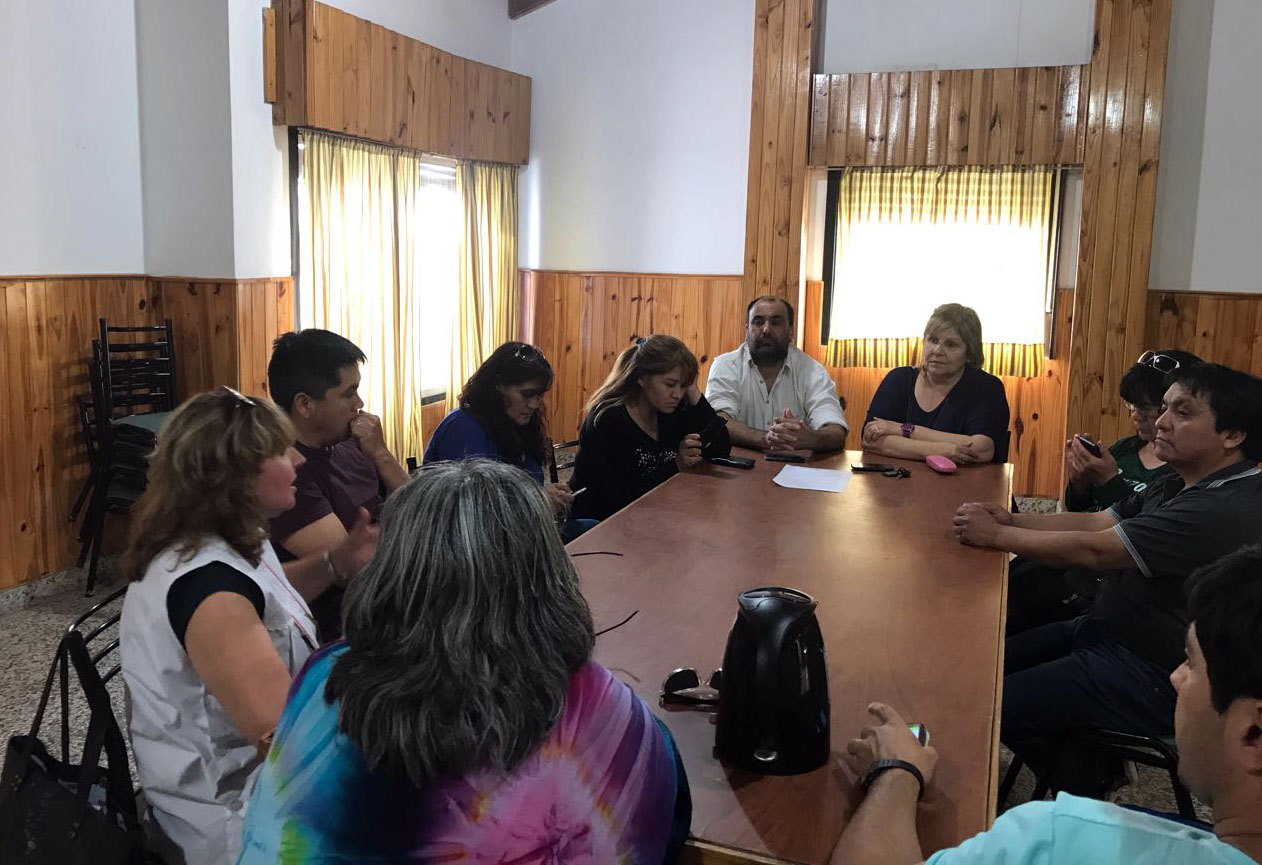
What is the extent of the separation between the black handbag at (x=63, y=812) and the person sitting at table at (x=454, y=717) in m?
0.39

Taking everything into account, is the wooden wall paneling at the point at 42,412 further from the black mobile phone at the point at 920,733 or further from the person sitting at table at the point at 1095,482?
the black mobile phone at the point at 920,733

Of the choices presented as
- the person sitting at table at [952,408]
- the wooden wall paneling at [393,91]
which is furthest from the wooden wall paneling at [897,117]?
the wooden wall paneling at [393,91]

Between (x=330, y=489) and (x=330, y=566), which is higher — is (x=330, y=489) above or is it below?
above

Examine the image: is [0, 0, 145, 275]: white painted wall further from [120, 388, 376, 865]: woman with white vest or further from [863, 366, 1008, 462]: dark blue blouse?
[863, 366, 1008, 462]: dark blue blouse

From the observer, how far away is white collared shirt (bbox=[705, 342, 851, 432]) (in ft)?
14.0

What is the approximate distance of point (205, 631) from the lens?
153cm

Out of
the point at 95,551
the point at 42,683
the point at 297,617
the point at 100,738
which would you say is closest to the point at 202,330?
→ the point at 95,551

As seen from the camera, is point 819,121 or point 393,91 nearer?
point 393,91

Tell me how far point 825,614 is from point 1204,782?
1.05 metres

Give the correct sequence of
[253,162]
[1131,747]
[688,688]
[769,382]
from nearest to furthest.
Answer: [688,688], [1131,747], [769,382], [253,162]

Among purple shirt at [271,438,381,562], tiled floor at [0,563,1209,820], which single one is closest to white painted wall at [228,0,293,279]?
tiled floor at [0,563,1209,820]

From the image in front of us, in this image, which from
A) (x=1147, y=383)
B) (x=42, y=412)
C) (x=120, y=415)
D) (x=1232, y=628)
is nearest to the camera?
(x=1232, y=628)

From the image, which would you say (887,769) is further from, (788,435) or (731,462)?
(788,435)

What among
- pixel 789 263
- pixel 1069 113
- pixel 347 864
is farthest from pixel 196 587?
pixel 1069 113
